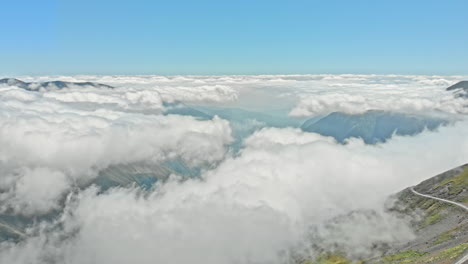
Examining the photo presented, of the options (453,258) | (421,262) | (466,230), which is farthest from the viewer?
(466,230)

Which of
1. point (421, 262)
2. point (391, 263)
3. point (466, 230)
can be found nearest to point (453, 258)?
point (421, 262)

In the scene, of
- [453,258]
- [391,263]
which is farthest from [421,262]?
[391,263]

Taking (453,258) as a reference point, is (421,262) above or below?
below

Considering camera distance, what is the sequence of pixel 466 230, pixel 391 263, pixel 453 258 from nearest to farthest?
pixel 453 258 → pixel 391 263 → pixel 466 230

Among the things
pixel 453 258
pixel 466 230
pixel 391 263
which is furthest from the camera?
pixel 466 230

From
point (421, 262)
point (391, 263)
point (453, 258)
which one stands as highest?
point (453, 258)

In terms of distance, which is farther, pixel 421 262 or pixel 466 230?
pixel 466 230

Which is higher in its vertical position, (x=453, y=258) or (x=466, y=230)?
(x=453, y=258)

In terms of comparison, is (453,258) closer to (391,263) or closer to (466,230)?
(391,263)

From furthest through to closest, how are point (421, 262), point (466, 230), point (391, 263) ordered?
point (466, 230) < point (391, 263) < point (421, 262)

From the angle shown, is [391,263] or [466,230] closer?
[391,263]
